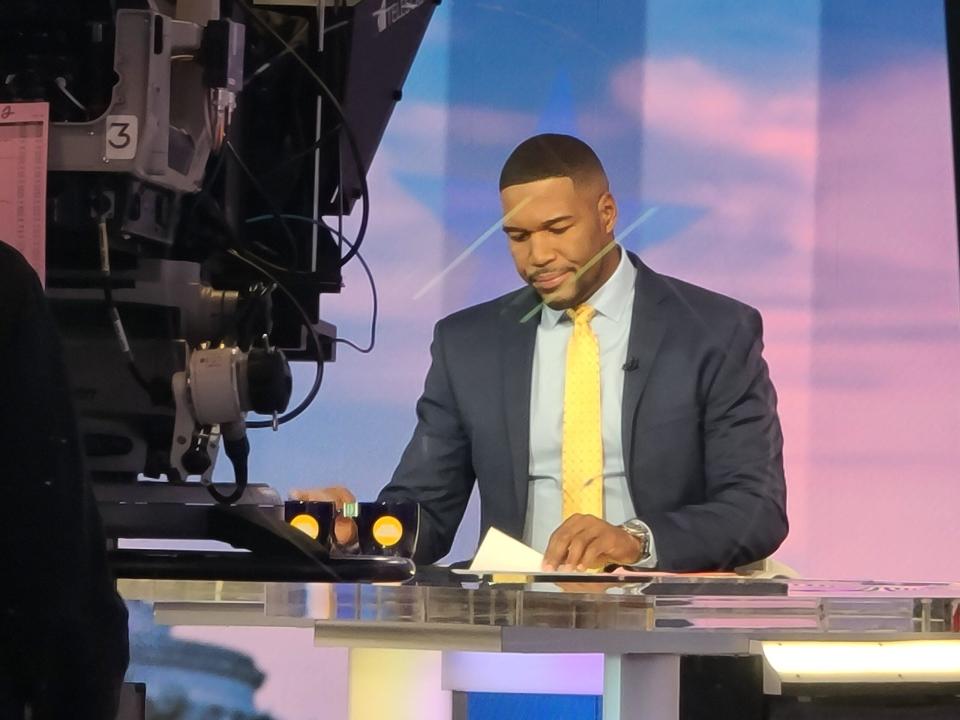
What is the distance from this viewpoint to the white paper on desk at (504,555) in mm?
2322

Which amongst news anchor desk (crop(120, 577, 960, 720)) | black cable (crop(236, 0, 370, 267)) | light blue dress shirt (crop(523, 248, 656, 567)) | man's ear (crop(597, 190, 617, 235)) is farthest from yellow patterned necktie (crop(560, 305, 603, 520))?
news anchor desk (crop(120, 577, 960, 720))

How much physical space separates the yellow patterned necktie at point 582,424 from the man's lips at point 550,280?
5cm

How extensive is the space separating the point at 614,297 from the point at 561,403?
0.21 meters

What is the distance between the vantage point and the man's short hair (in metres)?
2.59

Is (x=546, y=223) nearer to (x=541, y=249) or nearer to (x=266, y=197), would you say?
(x=541, y=249)

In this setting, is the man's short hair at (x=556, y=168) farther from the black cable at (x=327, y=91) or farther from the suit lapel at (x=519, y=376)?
the black cable at (x=327, y=91)

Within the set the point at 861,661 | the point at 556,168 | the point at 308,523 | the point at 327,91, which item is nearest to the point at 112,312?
the point at 327,91

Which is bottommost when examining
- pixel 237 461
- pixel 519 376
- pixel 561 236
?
pixel 237 461

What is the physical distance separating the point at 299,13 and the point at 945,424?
1.38m

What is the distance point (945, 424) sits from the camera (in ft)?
→ 8.32

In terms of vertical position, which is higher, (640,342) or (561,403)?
(640,342)

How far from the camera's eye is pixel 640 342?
251 centimetres

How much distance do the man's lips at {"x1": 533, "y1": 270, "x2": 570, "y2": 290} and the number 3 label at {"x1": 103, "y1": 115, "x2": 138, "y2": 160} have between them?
115cm

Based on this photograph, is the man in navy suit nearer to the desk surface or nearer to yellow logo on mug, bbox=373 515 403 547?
yellow logo on mug, bbox=373 515 403 547
